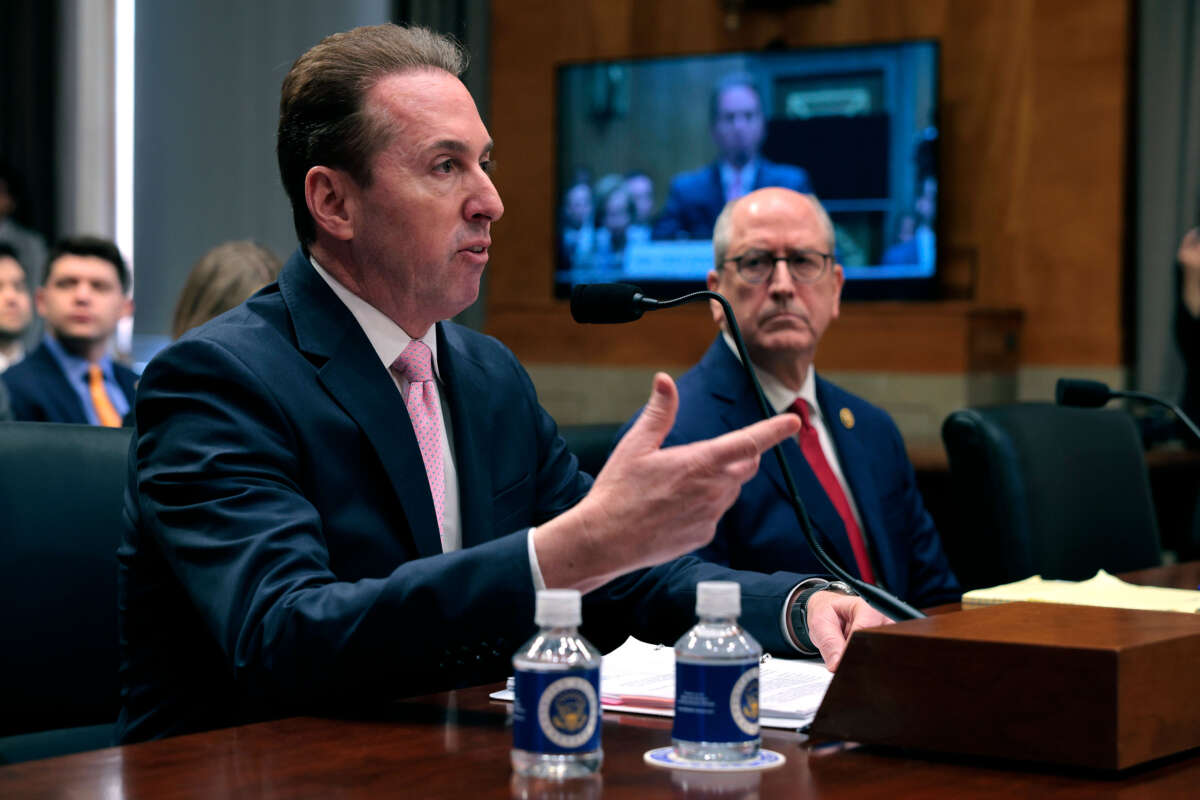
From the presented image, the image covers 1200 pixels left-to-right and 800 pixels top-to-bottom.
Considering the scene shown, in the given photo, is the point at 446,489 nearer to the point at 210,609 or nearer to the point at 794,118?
the point at 210,609

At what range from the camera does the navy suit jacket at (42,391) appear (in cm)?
418

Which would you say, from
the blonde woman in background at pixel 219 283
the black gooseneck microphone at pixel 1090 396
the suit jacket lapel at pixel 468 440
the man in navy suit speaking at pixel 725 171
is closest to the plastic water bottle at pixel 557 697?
the suit jacket lapel at pixel 468 440

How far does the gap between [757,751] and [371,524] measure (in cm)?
51

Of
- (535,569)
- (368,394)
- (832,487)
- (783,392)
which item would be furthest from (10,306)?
(535,569)

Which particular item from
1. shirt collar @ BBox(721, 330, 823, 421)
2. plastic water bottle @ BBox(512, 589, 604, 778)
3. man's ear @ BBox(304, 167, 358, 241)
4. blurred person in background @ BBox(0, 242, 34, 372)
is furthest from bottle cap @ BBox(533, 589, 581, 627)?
blurred person in background @ BBox(0, 242, 34, 372)

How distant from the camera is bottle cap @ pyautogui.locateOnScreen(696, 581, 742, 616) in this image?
1.01 metres

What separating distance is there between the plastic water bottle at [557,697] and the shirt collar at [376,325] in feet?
1.99

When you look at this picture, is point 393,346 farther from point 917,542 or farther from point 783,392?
point 917,542

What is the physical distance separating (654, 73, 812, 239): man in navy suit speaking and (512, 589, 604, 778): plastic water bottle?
15.7ft

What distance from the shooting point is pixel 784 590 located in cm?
147

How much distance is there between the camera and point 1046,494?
94.7 inches

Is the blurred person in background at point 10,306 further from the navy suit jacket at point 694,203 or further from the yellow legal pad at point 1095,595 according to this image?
the yellow legal pad at point 1095,595

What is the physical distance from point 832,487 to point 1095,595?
622 millimetres

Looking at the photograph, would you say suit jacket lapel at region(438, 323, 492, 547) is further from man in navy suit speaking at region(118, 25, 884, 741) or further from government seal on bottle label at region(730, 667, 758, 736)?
government seal on bottle label at region(730, 667, 758, 736)
